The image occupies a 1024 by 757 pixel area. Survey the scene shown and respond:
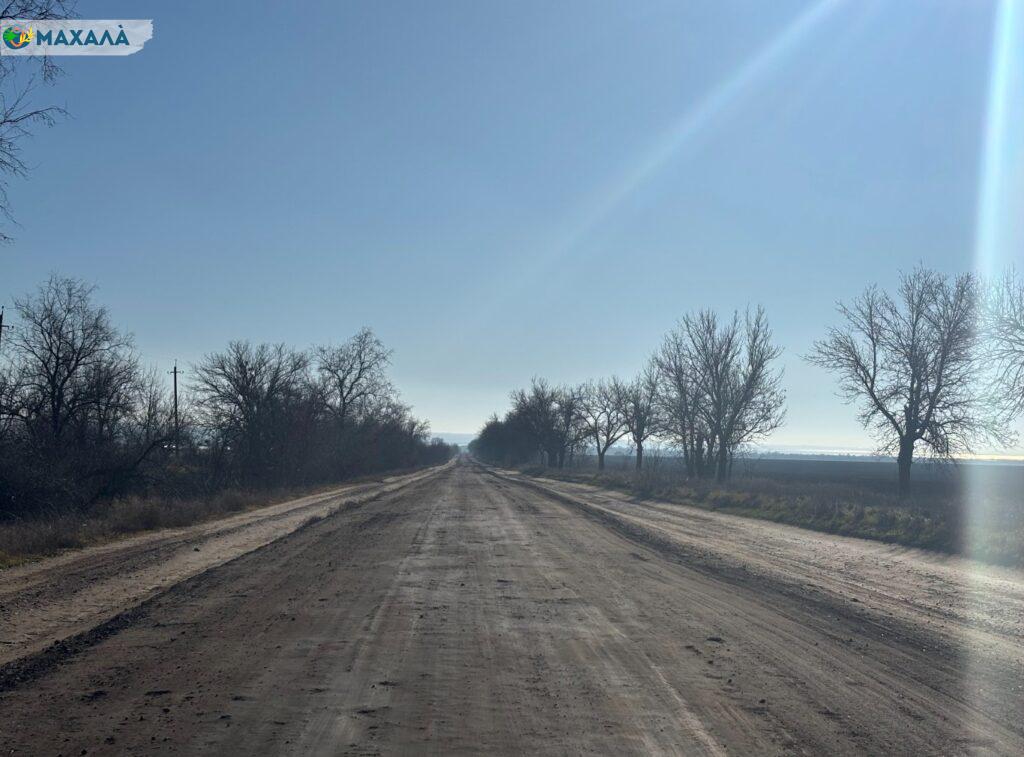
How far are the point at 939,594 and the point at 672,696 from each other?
24.0 ft

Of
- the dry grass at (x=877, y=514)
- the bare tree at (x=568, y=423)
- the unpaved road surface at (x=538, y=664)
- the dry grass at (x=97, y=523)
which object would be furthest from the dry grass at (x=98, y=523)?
the bare tree at (x=568, y=423)

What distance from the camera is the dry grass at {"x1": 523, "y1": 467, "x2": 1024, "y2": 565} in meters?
16.5

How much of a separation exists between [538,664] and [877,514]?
17.9 metres

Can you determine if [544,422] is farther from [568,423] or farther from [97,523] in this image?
[97,523]

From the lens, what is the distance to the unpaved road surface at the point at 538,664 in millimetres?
5355

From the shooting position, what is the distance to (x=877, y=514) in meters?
22.0

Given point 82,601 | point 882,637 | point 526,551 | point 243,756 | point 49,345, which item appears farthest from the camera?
point 49,345

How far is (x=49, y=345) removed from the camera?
37.2 m

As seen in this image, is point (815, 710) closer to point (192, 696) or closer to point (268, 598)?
point (192, 696)

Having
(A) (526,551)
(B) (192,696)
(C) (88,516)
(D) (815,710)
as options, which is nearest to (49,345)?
(C) (88,516)

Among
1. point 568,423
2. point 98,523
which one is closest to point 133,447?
point 98,523

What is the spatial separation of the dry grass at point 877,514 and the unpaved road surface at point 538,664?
10.5 ft

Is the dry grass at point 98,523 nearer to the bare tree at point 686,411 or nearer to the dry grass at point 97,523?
the dry grass at point 97,523

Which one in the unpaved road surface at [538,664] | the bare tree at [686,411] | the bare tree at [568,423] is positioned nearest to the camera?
the unpaved road surface at [538,664]
